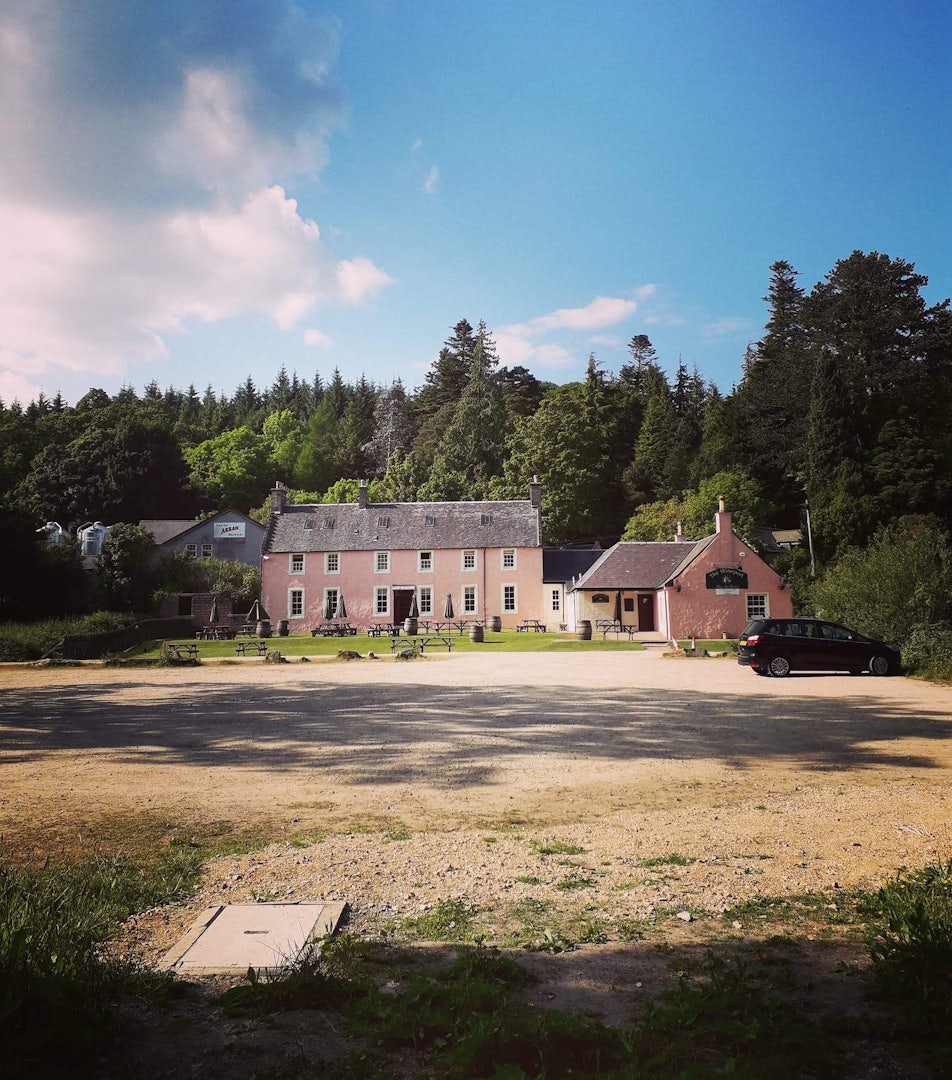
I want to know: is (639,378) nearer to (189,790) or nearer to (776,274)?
(776,274)

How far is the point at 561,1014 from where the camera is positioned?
338 cm

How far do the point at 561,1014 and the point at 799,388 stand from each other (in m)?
66.7

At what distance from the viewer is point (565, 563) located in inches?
2012

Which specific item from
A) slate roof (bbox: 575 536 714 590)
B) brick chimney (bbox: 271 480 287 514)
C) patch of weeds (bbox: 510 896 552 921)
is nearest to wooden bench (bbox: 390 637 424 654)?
slate roof (bbox: 575 536 714 590)

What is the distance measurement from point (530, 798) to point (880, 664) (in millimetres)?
16285

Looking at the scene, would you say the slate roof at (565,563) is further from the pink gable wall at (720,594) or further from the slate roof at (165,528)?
the slate roof at (165,528)

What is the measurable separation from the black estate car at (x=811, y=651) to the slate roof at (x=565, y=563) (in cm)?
2853

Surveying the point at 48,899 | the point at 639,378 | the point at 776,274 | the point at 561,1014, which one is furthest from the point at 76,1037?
the point at 639,378

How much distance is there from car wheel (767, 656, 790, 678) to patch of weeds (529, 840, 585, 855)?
1594 cm

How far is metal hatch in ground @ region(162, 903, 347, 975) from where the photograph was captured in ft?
13.3

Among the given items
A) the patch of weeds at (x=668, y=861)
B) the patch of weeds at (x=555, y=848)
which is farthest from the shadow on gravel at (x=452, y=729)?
the patch of weeds at (x=668, y=861)

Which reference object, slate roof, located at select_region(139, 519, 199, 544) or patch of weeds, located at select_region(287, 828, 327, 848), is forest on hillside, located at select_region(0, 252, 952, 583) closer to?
slate roof, located at select_region(139, 519, 199, 544)

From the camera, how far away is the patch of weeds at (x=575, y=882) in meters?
5.26

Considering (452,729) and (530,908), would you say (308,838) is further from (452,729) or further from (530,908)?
(452,729)
